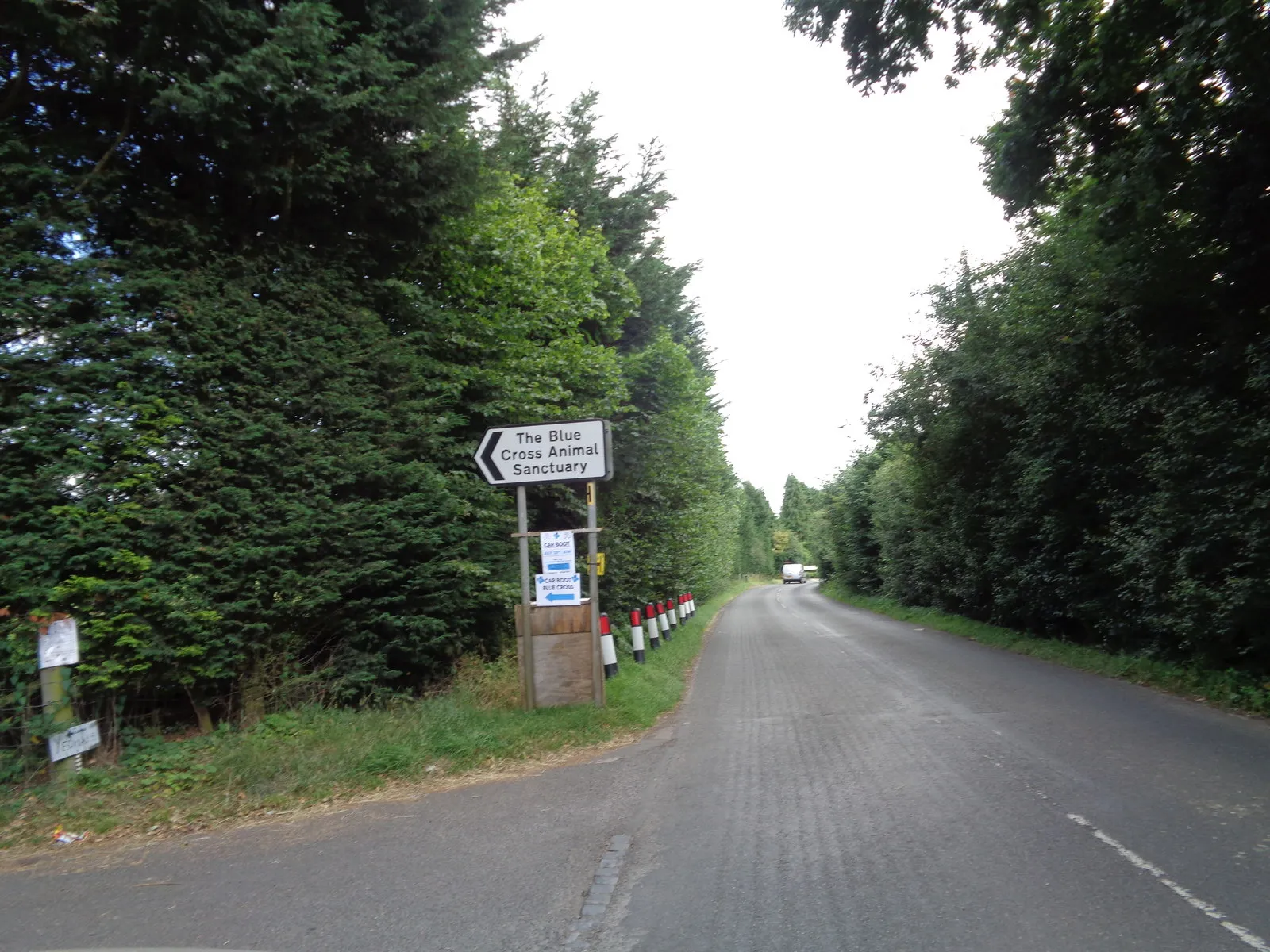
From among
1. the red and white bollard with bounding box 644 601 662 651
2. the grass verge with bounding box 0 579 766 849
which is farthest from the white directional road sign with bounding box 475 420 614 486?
the red and white bollard with bounding box 644 601 662 651

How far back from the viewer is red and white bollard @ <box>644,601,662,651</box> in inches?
708

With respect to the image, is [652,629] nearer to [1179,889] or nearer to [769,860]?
[769,860]

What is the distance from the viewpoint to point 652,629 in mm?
18078

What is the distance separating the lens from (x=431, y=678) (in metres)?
10.5

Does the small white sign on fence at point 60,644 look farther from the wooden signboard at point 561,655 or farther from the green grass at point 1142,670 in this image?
the green grass at point 1142,670

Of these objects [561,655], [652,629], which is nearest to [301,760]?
[561,655]

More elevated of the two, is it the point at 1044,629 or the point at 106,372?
the point at 106,372

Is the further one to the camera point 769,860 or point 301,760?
point 301,760

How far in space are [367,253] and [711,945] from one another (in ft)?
28.3

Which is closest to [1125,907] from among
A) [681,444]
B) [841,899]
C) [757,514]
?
[841,899]

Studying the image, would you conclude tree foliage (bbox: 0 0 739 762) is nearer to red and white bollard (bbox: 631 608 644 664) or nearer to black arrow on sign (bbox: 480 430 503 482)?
black arrow on sign (bbox: 480 430 503 482)

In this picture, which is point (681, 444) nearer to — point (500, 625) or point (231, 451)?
point (500, 625)

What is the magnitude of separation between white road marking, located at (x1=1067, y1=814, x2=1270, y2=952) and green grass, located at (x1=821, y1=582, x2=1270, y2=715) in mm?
5128

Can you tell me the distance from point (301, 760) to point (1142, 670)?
10753 mm
